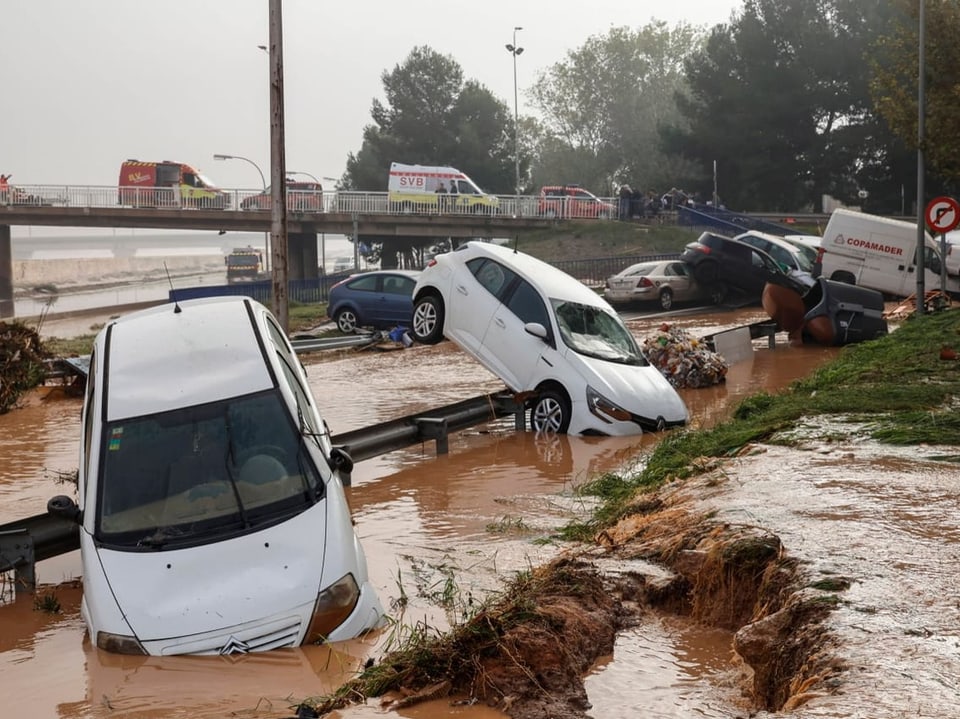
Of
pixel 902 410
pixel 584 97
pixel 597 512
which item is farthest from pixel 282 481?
pixel 584 97

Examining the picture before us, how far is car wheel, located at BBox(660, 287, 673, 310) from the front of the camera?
32.6 meters

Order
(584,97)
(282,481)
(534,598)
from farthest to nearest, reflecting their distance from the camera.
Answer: (584,97)
(282,481)
(534,598)

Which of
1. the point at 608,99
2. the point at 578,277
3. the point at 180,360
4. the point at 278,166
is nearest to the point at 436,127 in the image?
the point at 608,99

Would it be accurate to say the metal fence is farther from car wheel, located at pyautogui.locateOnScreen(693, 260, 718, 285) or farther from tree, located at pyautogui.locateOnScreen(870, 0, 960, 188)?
tree, located at pyautogui.locateOnScreen(870, 0, 960, 188)

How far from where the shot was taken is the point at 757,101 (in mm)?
65750

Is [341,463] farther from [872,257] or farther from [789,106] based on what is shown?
[789,106]

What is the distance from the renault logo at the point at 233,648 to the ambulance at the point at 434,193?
54.1 metres

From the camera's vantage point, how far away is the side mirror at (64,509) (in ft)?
26.1

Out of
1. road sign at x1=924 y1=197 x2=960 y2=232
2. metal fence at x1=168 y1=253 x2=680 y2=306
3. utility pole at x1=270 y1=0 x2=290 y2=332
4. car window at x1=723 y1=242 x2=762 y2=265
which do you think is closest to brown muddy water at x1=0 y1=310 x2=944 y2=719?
utility pole at x1=270 y1=0 x2=290 y2=332

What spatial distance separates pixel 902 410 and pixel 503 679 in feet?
25.8

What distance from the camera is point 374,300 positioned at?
95.2 feet

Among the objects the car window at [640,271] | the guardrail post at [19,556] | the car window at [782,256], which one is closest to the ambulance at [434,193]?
the car window at [640,271]

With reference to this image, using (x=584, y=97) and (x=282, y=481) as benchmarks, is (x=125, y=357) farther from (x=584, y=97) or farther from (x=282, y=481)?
(x=584, y=97)

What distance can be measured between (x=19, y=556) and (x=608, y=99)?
95719 mm
